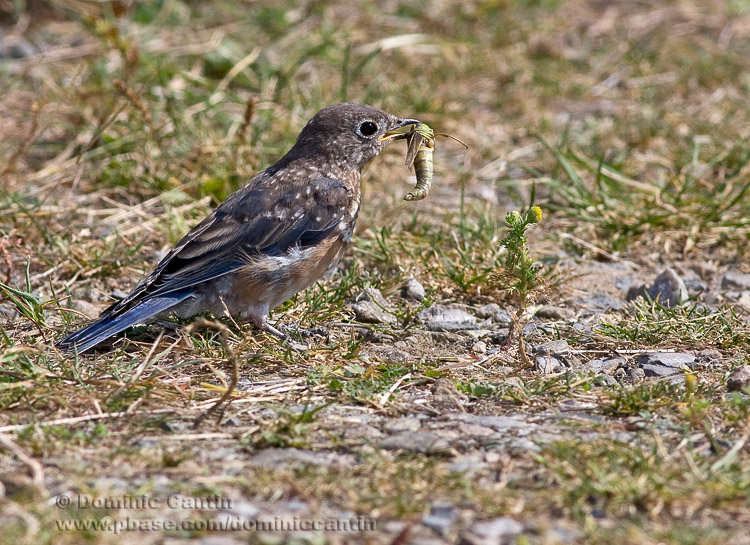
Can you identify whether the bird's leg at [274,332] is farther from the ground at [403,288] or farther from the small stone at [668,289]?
the small stone at [668,289]

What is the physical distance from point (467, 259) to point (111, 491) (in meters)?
3.16

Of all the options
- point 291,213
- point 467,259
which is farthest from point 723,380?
point 291,213

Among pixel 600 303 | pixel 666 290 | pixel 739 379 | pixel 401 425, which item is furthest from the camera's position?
pixel 600 303

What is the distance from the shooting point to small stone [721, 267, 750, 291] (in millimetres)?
5754

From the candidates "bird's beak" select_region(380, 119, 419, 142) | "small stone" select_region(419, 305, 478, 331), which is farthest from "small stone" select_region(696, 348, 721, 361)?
"bird's beak" select_region(380, 119, 419, 142)

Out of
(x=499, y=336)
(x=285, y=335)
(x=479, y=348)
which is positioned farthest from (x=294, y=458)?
(x=499, y=336)

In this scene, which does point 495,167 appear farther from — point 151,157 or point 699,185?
point 151,157

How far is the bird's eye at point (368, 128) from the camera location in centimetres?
582

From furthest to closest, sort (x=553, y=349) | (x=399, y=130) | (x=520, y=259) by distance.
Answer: (x=399, y=130), (x=553, y=349), (x=520, y=259)

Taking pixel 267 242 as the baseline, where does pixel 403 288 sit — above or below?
below

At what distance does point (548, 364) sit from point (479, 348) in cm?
45

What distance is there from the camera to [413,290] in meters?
5.56

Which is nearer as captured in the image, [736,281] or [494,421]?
[494,421]

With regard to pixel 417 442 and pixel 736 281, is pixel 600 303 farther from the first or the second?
pixel 417 442
